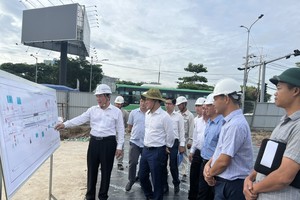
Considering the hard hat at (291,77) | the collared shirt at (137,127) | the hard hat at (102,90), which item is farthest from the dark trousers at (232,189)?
the collared shirt at (137,127)

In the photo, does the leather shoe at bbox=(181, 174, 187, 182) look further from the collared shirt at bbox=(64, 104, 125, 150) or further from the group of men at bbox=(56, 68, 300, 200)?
the collared shirt at bbox=(64, 104, 125, 150)

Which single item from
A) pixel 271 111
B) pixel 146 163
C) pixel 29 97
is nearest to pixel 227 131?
pixel 29 97

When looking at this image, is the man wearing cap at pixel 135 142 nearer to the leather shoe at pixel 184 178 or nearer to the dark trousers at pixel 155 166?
the dark trousers at pixel 155 166

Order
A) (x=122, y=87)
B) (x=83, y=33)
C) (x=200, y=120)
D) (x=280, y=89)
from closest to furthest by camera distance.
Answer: (x=280, y=89), (x=200, y=120), (x=122, y=87), (x=83, y=33)

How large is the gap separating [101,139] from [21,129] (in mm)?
2079

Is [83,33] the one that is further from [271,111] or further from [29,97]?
[29,97]

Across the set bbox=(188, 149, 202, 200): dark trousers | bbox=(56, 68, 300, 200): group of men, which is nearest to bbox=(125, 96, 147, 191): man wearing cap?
bbox=(56, 68, 300, 200): group of men

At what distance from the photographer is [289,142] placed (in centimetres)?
174

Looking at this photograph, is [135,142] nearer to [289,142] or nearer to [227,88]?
[227,88]

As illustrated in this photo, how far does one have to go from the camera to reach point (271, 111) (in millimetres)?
20172

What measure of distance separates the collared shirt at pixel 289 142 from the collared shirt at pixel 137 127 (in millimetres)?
3918

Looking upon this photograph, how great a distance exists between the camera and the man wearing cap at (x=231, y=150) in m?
2.36

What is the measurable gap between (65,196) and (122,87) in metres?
19.0

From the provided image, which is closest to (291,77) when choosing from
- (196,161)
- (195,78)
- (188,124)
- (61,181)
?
(196,161)
